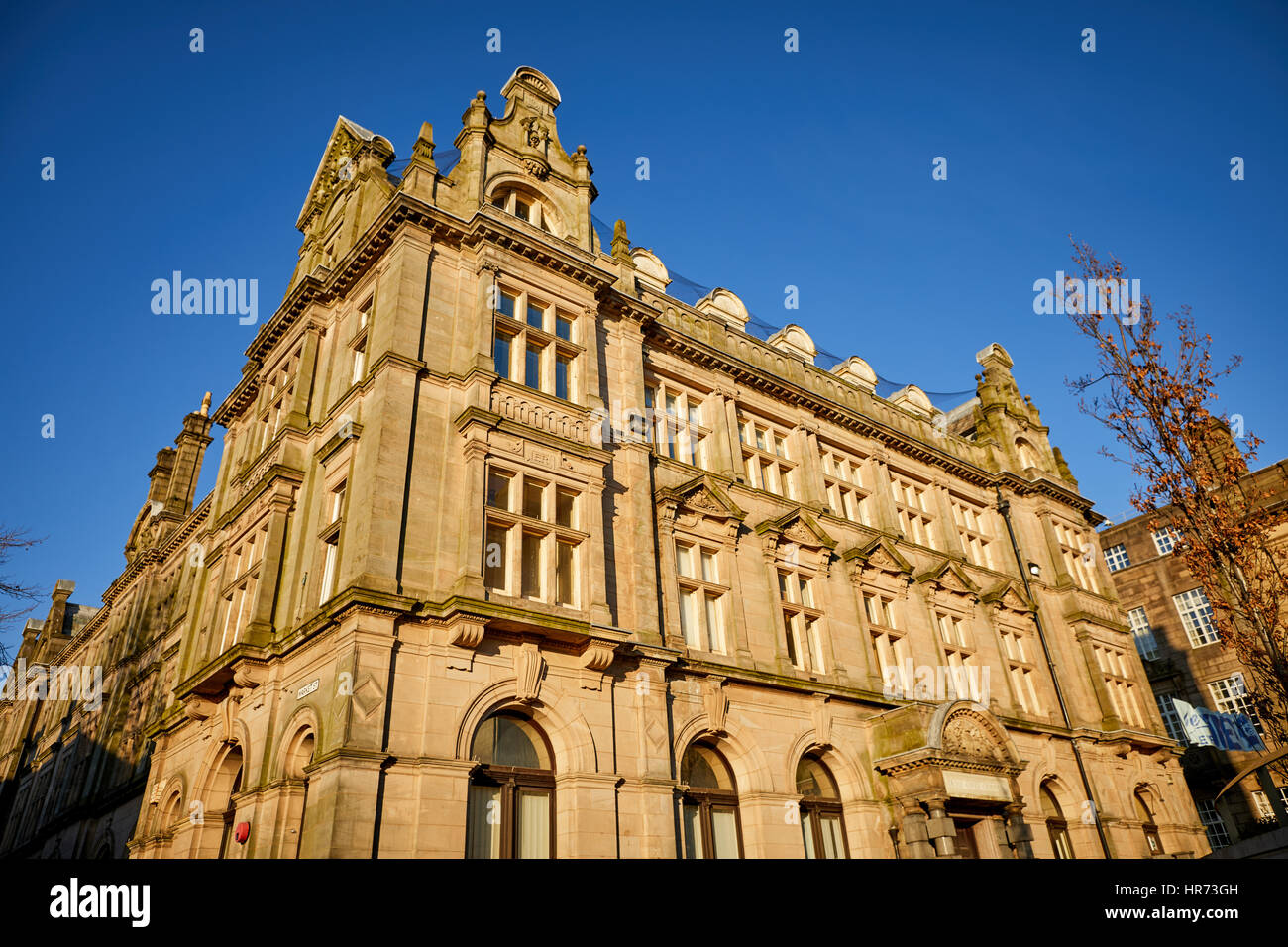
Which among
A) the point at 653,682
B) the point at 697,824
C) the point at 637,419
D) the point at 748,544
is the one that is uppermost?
the point at 637,419

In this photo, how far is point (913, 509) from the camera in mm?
30719

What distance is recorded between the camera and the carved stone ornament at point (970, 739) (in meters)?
21.8

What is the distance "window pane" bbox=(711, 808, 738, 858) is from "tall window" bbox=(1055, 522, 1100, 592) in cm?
2306

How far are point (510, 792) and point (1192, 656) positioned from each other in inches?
1553

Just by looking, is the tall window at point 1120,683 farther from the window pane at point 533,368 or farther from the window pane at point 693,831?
the window pane at point 533,368

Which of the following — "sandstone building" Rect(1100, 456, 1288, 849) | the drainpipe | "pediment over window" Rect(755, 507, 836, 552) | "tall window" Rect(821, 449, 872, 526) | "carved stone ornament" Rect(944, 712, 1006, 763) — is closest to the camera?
"carved stone ornament" Rect(944, 712, 1006, 763)

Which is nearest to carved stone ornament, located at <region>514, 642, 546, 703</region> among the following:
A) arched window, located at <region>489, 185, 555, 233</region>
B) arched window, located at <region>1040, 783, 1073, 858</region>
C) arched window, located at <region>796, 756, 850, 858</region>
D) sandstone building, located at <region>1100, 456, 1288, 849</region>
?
arched window, located at <region>796, 756, 850, 858</region>

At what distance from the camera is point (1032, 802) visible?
25953mm

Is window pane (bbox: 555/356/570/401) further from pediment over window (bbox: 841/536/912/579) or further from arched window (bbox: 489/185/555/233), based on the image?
pediment over window (bbox: 841/536/912/579)

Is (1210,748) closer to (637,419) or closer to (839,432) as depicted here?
(839,432)

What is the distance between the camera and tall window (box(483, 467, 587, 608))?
56.3 feet
